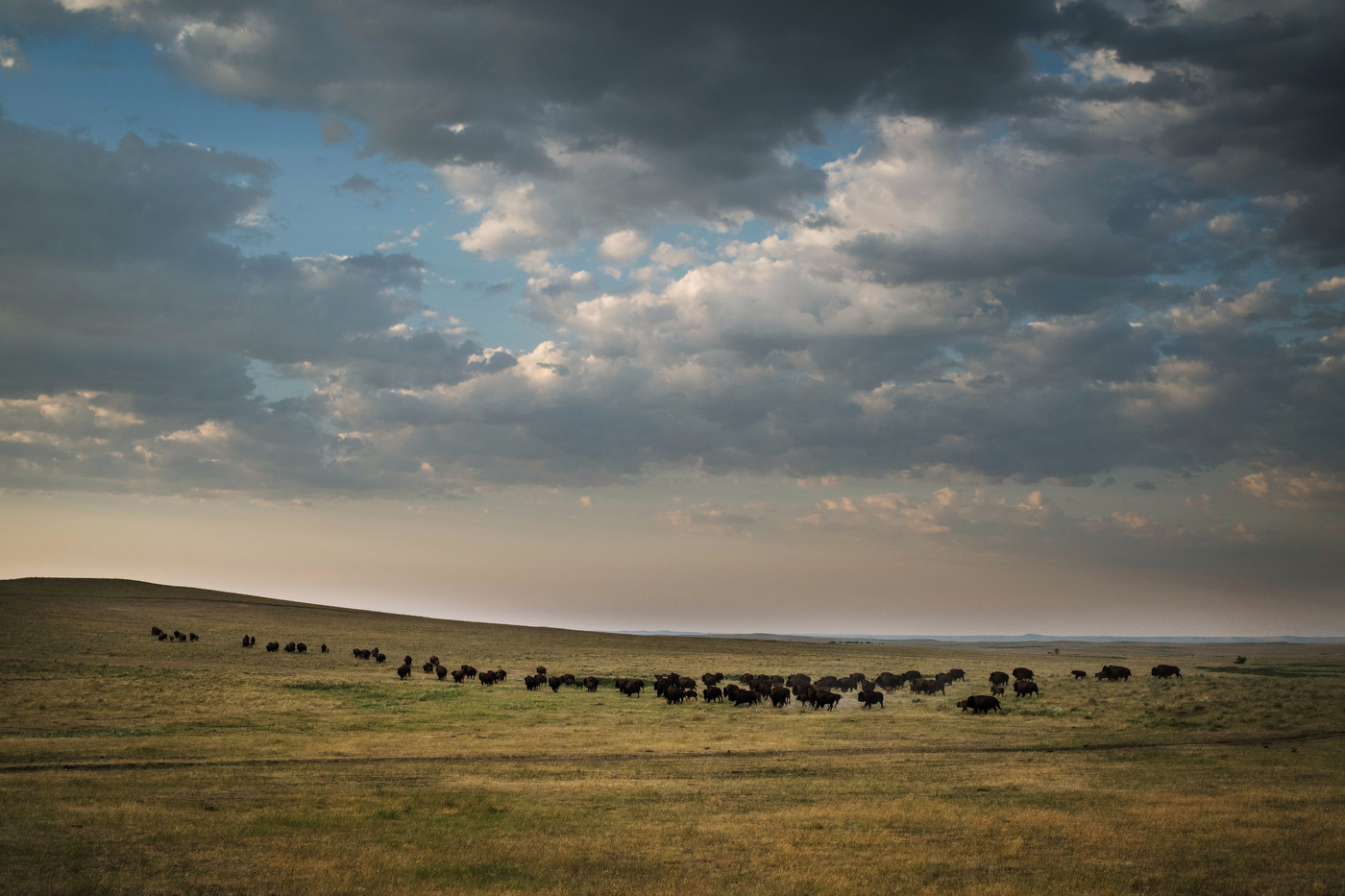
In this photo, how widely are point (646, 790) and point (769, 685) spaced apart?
102ft

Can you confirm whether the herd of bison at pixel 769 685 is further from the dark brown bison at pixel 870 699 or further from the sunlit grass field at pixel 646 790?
the sunlit grass field at pixel 646 790

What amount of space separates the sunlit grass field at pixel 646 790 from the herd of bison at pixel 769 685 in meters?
1.57

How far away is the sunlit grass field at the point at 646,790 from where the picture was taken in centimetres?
1505

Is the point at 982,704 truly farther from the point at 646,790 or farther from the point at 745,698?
the point at 646,790

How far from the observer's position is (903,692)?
59.2 m

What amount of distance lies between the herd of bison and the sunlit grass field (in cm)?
157

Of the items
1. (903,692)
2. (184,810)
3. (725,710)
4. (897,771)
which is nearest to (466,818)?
(184,810)

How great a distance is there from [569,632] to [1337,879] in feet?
412

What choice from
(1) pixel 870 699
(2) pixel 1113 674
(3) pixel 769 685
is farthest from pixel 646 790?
(2) pixel 1113 674

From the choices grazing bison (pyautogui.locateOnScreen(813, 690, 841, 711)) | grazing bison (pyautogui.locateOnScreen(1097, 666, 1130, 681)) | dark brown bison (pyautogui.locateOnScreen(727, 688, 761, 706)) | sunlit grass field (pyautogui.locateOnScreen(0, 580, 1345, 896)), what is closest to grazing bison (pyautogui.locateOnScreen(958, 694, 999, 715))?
sunlit grass field (pyautogui.locateOnScreen(0, 580, 1345, 896))

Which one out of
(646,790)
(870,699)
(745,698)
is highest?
(646,790)

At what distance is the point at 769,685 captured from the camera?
53125 millimetres

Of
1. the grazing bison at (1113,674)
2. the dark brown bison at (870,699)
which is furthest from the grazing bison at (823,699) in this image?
the grazing bison at (1113,674)

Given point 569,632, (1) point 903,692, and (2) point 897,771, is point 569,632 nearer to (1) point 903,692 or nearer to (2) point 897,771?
(1) point 903,692
